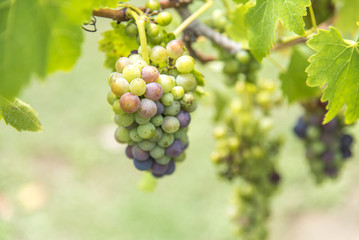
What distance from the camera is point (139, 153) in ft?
2.30

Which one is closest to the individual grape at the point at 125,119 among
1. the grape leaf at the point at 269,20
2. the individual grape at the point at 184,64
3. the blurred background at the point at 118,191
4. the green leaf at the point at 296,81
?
the individual grape at the point at 184,64

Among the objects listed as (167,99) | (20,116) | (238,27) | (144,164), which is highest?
(238,27)

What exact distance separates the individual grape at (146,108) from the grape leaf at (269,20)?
0.20m

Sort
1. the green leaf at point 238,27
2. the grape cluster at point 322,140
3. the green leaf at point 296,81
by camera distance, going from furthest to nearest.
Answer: the grape cluster at point 322,140 → the green leaf at point 296,81 → the green leaf at point 238,27

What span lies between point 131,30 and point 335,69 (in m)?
0.33

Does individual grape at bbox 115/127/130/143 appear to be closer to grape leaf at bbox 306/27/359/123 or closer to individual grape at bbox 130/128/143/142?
individual grape at bbox 130/128/143/142

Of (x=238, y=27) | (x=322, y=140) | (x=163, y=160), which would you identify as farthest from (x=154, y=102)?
(x=322, y=140)

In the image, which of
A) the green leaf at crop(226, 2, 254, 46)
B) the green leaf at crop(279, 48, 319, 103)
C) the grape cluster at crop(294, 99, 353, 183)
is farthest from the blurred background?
the green leaf at crop(226, 2, 254, 46)

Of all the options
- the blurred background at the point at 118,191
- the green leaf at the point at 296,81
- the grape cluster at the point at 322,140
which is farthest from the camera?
the blurred background at the point at 118,191

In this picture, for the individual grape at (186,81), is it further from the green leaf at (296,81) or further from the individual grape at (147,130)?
the green leaf at (296,81)

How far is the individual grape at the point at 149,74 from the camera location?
24.6 inches

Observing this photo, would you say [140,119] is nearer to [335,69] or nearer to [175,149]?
[175,149]

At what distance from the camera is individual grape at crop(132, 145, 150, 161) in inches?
27.5

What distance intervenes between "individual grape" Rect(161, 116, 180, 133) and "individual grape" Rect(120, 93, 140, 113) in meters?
0.06
